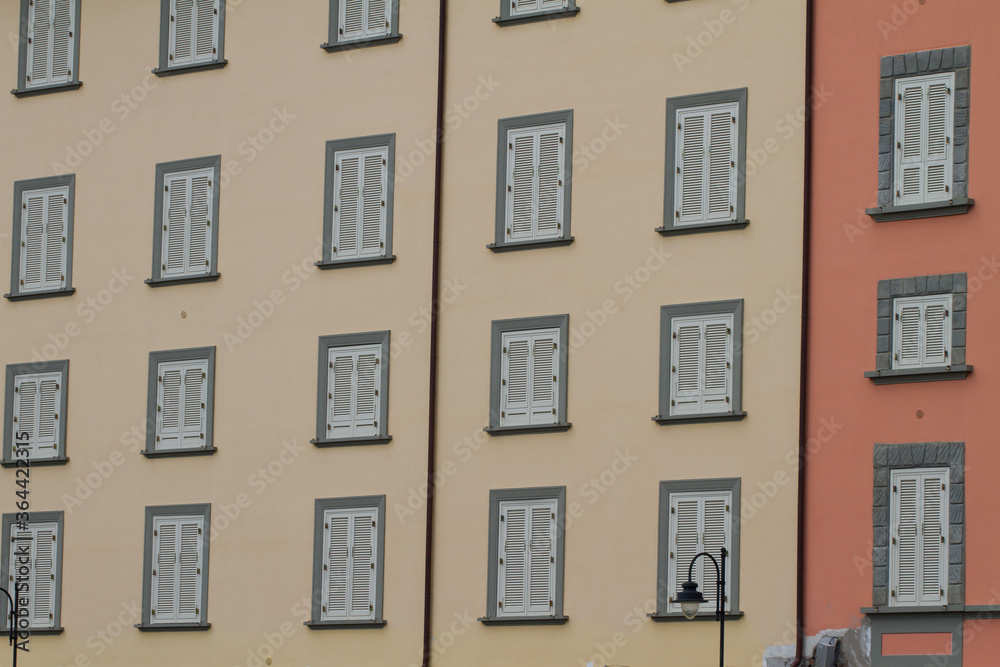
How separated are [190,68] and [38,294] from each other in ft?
15.8

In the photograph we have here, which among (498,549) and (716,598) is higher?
(498,549)

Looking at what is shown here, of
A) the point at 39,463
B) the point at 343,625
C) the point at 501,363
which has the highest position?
the point at 501,363

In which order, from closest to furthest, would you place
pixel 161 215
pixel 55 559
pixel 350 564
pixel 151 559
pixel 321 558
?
pixel 350 564 < pixel 321 558 < pixel 151 559 < pixel 55 559 < pixel 161 215

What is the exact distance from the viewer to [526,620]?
3228 centimetres

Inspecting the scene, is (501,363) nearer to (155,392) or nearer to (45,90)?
(155,392)

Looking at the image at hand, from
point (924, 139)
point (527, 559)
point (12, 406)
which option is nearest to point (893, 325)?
point (924, 139)

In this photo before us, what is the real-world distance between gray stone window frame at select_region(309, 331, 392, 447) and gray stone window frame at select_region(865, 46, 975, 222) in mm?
8215

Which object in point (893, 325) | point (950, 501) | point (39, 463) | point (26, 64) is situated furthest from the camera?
point (26, 64)

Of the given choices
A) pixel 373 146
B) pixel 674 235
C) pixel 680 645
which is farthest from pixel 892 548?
pixel 373 146

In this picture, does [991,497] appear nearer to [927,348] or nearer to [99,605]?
[927,348]

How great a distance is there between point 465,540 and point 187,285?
22.7 ft

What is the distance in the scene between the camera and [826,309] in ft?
102

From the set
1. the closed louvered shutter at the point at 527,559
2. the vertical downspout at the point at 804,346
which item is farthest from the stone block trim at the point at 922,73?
the closed louvered shutter at the point at 527,559

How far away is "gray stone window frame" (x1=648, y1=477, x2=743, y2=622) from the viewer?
31.0 m
